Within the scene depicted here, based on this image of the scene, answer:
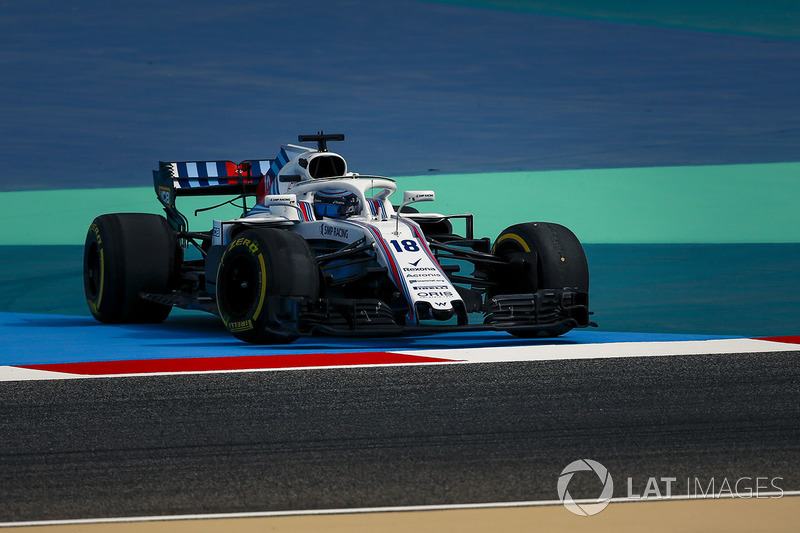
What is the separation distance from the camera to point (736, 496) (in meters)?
4.66

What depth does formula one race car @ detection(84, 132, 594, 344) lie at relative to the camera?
9.24 meters

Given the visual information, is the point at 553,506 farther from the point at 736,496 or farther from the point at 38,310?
the point at 38,310

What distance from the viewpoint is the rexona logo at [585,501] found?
4492mm

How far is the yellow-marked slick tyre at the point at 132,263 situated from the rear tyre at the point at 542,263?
3.20 metres

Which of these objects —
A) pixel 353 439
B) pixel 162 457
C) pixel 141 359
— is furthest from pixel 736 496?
pixel 141 359

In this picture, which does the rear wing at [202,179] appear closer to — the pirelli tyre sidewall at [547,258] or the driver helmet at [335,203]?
the driver helmet at [335,203]

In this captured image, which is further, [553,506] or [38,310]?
[38,310]

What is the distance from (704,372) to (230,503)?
4.18 m

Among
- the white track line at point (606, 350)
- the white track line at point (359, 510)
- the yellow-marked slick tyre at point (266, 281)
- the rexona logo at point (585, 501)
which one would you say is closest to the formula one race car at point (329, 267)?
the yellow-marked slick tyre at point (266, 281)

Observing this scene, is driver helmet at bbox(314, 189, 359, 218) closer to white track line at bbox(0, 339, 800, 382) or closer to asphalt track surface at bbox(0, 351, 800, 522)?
white track line at bbox(0, 339, 800, 382)

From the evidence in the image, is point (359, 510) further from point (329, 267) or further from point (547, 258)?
point (547, 258)

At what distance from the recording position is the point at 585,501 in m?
4.60

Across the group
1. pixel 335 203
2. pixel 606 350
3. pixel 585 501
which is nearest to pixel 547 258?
pixel 606 350

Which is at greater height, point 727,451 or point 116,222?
point 116,222
